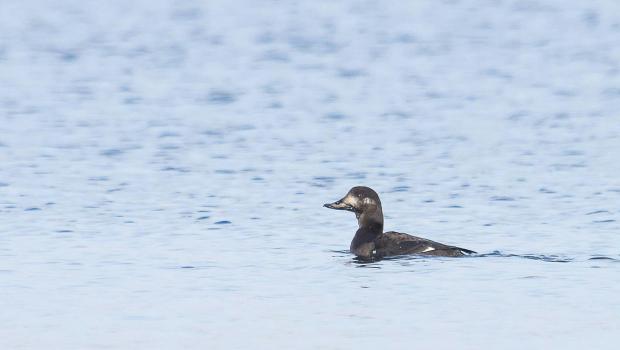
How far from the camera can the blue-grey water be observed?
1054cm

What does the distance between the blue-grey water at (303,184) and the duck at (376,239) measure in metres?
0.21

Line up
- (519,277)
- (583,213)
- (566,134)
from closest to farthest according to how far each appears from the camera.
A: (519,277) → (583,213) → (566,134)

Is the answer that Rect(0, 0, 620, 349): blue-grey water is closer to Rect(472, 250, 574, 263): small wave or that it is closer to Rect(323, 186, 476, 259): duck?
Rect(472, 250, 574, 263): small wave

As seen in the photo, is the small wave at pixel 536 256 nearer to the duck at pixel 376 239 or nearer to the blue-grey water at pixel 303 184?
the blue-grey water at pixel 303 184

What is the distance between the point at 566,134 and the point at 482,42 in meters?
14.5

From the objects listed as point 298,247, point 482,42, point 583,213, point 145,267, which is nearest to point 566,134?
point 583,213

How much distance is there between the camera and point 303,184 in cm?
1773

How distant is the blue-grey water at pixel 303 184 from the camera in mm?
10539

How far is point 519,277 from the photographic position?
1204 cm

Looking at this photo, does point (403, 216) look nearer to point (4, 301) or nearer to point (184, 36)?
point (4, 301)

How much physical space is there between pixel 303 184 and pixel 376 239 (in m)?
3.97

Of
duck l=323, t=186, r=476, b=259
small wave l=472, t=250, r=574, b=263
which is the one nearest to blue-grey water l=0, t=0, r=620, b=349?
small wave l=472, t=250, r=574, b=263

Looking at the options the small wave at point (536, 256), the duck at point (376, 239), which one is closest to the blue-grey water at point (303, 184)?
the small wave at point (536, 256)

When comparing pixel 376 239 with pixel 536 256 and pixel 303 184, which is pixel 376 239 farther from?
pixel 303 184
